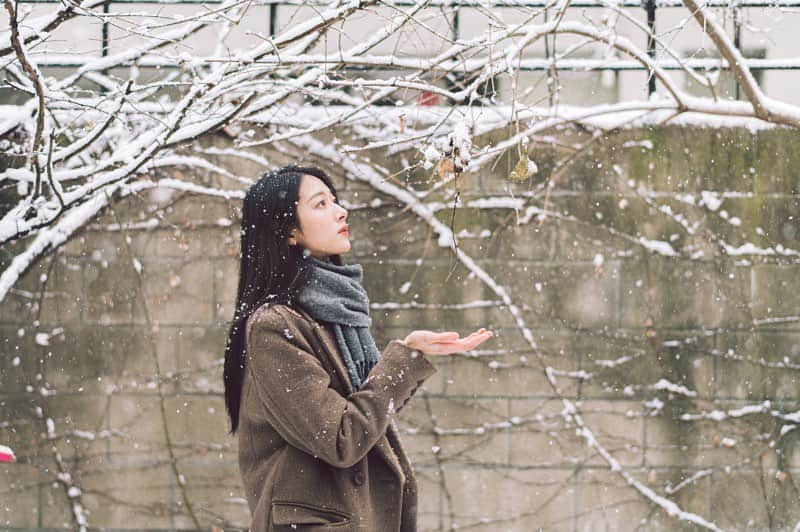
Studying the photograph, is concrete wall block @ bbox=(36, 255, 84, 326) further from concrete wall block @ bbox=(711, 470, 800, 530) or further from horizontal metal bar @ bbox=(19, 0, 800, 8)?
concrete wall block @ bbox=(711, 470, 800, 530)

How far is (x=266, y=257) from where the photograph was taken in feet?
7.34

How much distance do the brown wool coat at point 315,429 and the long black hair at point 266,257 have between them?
7cm

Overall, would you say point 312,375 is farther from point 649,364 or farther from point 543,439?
point 649,364

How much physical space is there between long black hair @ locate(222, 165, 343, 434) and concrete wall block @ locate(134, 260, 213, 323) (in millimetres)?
2054

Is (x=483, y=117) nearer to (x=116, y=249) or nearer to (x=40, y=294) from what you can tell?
(x=116, y=249)

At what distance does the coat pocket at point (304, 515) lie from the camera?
A: 2.05m

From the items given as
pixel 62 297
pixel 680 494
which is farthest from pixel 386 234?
pixel 680 494

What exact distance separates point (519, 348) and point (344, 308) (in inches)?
83.4

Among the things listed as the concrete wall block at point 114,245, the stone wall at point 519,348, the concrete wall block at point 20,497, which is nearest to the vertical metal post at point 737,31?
the stone wall at point 519,348

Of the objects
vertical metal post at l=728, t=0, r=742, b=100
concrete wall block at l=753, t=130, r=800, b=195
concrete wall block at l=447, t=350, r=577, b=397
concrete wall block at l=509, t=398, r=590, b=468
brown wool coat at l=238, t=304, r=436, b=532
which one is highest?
vertical metal post at l=728, t=0, r=742, b=100

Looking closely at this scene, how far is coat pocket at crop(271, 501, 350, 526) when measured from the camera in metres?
2.05

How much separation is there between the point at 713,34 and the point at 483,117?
1418mm

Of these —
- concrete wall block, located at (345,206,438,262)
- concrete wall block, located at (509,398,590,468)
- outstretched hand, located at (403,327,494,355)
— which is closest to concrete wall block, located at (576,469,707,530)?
concrete wall block, located at (509,398,590,468)

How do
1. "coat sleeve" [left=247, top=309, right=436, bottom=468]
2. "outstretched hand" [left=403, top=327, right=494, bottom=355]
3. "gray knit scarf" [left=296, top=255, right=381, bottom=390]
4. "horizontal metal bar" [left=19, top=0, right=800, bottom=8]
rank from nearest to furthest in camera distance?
"coat sleeve" [left=247, top=309, right=436, bottom=468] → "outstretched hand" [left=403, top=327, right=494, bottom=355] → "gray knit scarf" [left=296, top=255, right=381, bottom=390] → "horizontal metal bar" [left=19, top=0, right=800, bottom=8]
